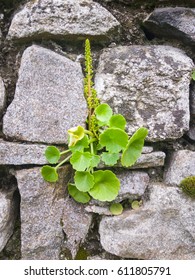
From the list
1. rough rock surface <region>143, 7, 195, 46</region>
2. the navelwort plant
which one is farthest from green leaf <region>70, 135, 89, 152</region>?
rough rock surface <region>143, 7, 195, 46</region>

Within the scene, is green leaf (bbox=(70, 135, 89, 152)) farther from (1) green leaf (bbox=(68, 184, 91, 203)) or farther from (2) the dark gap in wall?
(2) the dark gap in wall

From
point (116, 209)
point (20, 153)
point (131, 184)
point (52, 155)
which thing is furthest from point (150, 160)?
point (20, 153)

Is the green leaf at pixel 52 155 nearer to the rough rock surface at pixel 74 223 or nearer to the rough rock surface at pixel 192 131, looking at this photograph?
the rough rock surface at pixel 74 223

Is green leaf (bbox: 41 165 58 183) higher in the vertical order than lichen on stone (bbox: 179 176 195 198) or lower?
higher

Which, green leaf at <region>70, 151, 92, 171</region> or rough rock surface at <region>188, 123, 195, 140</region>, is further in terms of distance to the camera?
rough rock surface at <region>188, 123, 195, 140</region>

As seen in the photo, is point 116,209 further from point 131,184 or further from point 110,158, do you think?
point 110,158

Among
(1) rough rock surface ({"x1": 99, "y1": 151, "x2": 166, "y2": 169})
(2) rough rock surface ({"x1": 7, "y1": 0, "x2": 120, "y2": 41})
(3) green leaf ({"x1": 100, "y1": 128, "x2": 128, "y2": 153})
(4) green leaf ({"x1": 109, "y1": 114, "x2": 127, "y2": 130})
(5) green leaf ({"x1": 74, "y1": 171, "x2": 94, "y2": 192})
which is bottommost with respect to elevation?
(5) green leaf ({"x1": 74, "y1": 171, "x2": 94, "y2": 192})
